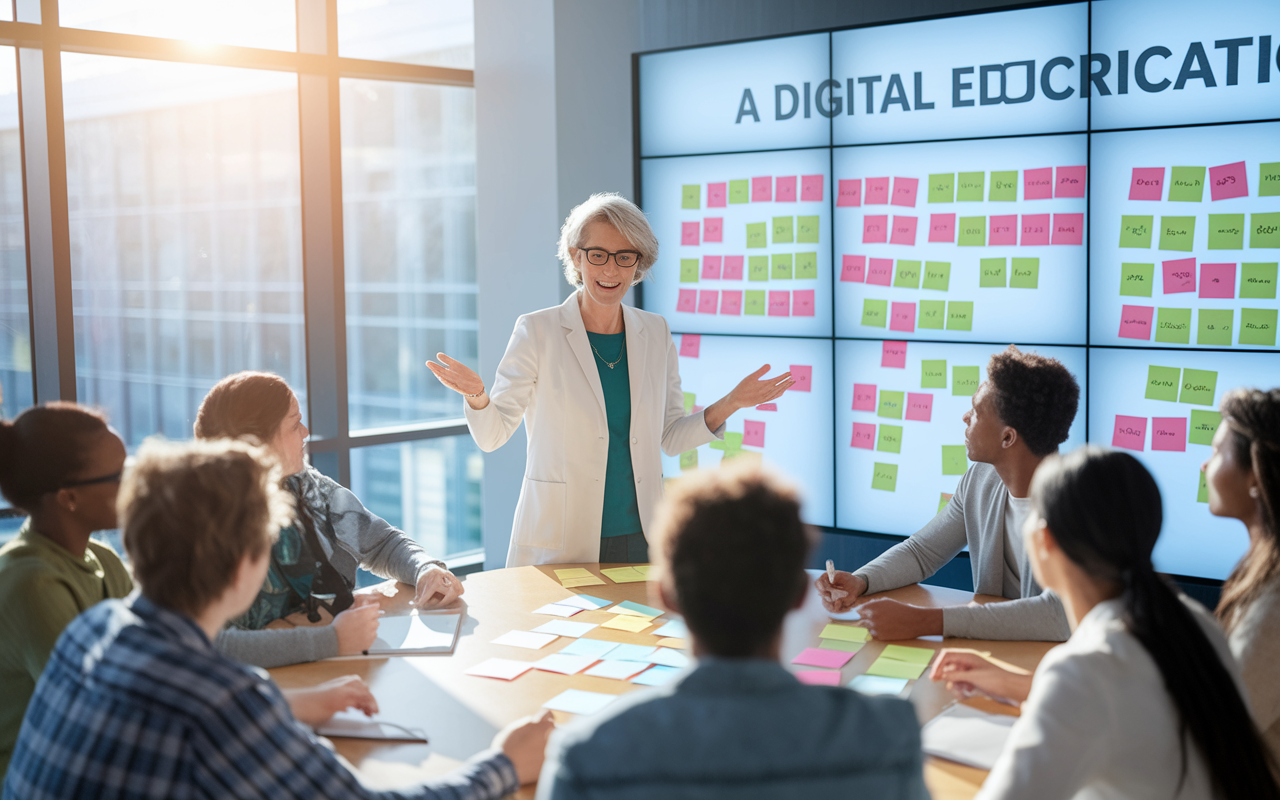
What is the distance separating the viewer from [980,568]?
8.29 feet

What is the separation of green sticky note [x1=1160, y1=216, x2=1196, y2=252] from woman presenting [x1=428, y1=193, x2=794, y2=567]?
1.44 meters

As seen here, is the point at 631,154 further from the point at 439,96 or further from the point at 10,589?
the point at 10,589

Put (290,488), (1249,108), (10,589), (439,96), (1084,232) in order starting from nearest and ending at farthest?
(10,589) → (290,488) → (1249,108) → (1084,232) → (439,96)

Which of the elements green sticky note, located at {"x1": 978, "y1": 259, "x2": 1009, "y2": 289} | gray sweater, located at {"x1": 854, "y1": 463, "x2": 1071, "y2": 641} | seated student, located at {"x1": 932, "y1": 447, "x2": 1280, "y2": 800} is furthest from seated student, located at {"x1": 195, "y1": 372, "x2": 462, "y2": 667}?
green sticky note, located at {"x1": 978, "y1": 259, "x2": 1009, "y2": 289}

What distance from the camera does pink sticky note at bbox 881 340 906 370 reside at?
3.94m

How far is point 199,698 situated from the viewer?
3.70 feet

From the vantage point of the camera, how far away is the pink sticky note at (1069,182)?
3.54m

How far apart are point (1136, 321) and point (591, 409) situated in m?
1.92

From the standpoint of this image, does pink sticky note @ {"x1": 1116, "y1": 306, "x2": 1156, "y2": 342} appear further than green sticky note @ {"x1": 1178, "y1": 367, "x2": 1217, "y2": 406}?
Yes

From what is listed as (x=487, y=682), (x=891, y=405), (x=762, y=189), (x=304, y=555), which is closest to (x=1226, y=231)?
(x=891, y=405)

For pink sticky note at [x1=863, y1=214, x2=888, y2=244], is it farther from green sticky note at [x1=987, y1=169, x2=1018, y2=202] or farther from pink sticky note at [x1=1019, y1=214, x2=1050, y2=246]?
pink sticky note at [x1=1019, y1=214, x2=1050, y2=246]

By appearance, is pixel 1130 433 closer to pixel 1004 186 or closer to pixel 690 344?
pixel 1004 186

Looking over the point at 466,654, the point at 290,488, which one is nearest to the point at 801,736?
the point at 466,654

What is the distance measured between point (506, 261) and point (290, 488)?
8.66ft
